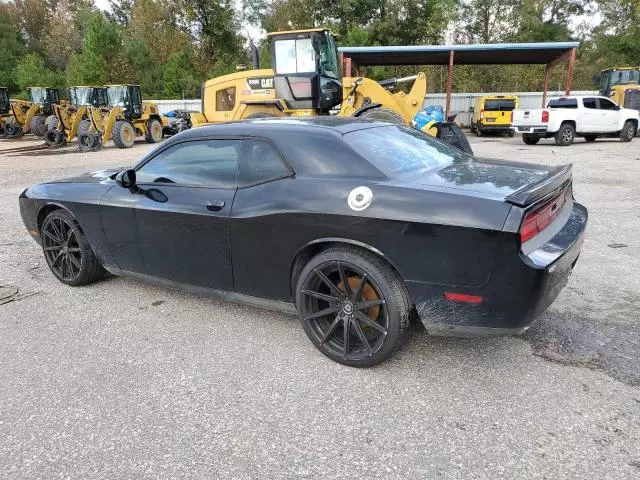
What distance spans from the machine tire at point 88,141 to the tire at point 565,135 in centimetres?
1688

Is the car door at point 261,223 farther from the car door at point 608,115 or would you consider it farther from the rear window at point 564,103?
the car door at point 608,115

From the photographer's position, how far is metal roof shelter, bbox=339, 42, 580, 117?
2041 cm

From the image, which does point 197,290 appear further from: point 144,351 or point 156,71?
point 156,71

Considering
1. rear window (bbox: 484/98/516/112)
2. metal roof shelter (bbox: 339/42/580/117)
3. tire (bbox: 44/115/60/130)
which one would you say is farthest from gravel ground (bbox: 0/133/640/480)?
rear window (bbox: 484/98/516/112)

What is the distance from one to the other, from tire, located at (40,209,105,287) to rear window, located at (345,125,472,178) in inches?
102

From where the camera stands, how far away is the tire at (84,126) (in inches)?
728

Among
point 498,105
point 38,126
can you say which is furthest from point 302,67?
point 38,126

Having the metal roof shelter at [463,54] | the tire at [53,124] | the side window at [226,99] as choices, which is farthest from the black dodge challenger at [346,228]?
the tire at [53,124]

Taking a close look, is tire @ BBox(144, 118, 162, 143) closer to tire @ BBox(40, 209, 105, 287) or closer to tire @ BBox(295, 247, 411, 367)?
tire @ BBox(40, 209, 105, 287)

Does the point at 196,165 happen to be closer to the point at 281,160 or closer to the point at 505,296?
the point at 281,160

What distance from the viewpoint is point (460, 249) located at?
2467 mm

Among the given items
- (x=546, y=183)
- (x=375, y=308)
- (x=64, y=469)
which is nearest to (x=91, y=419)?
(x=64, y=469)

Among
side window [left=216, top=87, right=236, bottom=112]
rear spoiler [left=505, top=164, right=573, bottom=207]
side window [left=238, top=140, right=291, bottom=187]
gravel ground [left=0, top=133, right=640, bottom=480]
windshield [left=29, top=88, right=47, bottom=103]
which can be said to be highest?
windshield [left=29, top=88, right=47, bottom=103]

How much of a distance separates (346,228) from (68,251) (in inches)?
113
